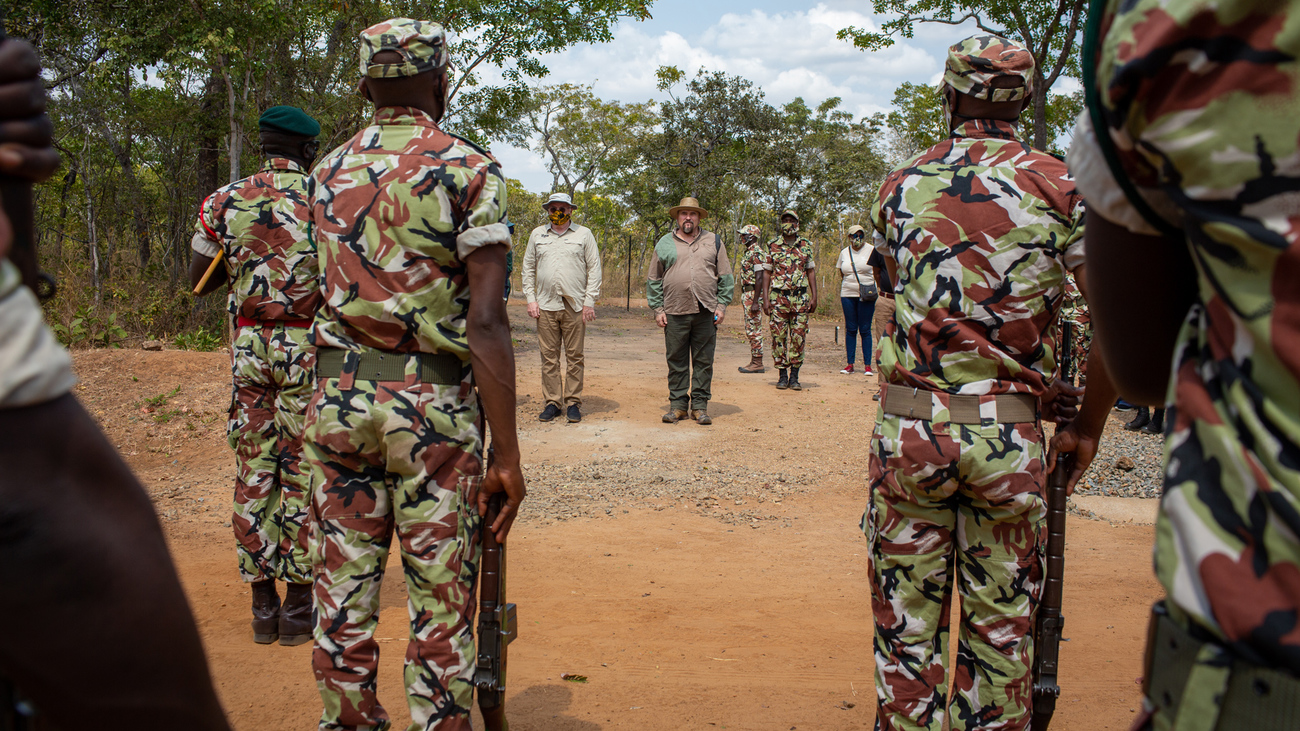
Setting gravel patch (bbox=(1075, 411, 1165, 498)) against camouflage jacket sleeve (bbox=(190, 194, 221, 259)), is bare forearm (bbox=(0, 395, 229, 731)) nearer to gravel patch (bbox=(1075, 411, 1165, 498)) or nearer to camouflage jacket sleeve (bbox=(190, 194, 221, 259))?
camouflage jacket sleeve (bbox=(190, 194, 221, 259))

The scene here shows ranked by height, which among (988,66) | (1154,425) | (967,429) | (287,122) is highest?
(287,122)

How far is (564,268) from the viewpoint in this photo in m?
8.84

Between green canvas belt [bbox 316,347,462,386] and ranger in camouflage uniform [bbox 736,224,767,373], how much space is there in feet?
31.7

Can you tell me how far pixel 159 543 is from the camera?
3.37ft

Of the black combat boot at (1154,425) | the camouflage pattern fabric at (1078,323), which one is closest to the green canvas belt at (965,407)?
the camouflage pattern fabric at (1078,323)

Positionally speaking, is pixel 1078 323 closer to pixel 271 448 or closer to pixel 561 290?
pixel 561 290

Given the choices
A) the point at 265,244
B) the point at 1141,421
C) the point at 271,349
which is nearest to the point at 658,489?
the point at 271,349

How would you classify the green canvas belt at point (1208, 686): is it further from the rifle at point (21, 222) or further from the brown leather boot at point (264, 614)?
the brown leather boot at point (264, 614)

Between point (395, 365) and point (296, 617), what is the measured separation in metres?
2.29

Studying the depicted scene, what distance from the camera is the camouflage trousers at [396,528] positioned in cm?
252

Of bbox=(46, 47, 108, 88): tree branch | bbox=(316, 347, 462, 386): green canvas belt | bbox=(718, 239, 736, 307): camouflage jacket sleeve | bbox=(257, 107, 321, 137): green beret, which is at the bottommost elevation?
bbox=(316, 347, 462, 386): green canvas belt

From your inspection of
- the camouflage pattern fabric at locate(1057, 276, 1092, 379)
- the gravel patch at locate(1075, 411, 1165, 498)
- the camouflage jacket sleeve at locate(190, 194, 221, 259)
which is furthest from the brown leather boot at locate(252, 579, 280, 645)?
the camouflage pattern fabric at locate(1057, 276, 1092, 379)

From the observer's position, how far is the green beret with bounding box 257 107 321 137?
402cm

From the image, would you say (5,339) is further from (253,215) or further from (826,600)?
(826,600)
